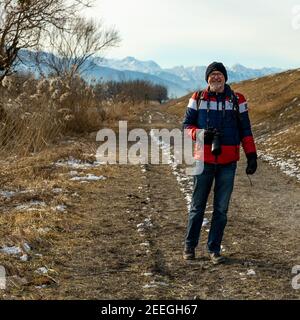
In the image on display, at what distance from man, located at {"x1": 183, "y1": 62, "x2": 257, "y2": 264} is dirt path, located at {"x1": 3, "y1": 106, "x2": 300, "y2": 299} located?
417mm

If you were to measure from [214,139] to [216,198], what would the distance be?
0.72 m

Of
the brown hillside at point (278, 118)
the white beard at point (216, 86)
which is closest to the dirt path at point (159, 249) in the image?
the white beard at point (216, 86)

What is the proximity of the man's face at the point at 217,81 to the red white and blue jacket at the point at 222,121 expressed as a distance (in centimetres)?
7

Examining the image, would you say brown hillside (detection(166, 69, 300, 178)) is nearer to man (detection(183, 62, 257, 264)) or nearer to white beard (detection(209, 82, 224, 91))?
man (detection(183, 62, 257, 264))

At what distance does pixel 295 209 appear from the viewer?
8.22 m

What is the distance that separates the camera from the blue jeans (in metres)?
5.57

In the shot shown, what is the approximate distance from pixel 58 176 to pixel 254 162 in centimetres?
574

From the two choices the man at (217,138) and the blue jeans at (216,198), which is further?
the blue jeans at (216,198)

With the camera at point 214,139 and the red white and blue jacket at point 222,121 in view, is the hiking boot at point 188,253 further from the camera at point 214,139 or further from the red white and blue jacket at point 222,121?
the camera at point 214,139

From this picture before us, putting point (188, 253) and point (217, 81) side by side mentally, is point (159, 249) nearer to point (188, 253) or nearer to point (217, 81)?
point (188, 253)

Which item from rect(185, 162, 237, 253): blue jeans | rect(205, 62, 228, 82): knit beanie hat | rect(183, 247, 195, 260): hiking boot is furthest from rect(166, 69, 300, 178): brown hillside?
rect(205, 62, 228, 82): knit beanie hat

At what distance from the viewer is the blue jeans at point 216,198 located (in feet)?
18.3
